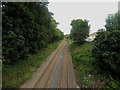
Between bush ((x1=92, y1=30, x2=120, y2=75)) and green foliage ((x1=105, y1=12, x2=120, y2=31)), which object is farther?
green foliage ((x1=105, y1=12, x2=120, y2=31))

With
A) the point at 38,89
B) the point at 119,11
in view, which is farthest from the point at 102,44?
the point at 38,89

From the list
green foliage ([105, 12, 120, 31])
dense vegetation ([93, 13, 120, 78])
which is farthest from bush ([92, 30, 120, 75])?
green foliage ([105, 12, 120, 31])

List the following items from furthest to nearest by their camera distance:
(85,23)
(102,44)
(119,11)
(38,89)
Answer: (85,23)
(119,11)
(102,44)
(38,89)

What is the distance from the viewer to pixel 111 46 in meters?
5.78

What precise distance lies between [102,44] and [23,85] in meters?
8.62

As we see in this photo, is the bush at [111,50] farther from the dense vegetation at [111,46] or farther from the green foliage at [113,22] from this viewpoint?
the green foliage at [113,22]

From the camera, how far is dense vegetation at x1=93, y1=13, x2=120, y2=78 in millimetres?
5487

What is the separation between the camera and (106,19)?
6.93 m

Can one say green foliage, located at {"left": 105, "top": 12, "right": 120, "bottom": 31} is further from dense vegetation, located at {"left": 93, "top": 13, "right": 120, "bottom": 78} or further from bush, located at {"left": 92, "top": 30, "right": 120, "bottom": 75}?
bush, located at {"left": 92, "top": 30, "right": 120, "bottom": 75}

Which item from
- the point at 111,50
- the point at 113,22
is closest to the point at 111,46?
the point at 111,50

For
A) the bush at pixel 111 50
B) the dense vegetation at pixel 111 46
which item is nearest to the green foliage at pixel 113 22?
the dense vegetation at pixel 111 46

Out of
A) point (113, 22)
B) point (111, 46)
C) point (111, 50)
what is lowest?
point (111, 50)

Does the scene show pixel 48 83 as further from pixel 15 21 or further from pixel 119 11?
pixel 119 11

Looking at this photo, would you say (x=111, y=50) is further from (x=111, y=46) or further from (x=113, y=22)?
(x=113, y=22)
